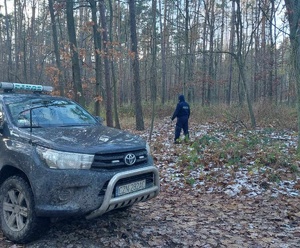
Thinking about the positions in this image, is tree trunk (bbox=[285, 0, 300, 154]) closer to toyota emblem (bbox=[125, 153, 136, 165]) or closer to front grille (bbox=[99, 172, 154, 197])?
front grille (bbox=[99, 172, 154, 197])

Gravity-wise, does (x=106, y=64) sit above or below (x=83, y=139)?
above

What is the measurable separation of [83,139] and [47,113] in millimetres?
1285

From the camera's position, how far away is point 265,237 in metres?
4.52

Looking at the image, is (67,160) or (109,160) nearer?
(67,160)

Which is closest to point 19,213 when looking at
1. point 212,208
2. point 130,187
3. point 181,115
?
point 130,187

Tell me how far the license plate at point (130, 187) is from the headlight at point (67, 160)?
1.69 feet

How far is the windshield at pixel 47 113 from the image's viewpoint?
4.77 m

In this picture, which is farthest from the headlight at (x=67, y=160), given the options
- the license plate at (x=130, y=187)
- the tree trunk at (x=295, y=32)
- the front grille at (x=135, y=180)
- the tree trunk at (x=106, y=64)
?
the tree trunk at (x=106, y=64)

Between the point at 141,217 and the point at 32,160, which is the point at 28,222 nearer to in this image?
the point at 32,160

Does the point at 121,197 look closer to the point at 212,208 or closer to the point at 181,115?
the point at 212,208

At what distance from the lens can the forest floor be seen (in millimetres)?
4391

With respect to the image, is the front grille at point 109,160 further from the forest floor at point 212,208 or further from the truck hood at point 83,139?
the forest floor at point 212,208

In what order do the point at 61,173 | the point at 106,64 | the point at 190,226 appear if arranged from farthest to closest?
the point at 106,64, the point at 190,226, the point at 61,173

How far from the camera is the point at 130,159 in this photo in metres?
4.19
